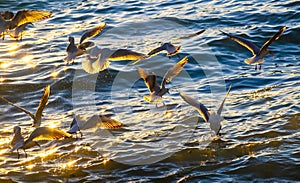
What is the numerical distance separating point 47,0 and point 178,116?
29.6ft

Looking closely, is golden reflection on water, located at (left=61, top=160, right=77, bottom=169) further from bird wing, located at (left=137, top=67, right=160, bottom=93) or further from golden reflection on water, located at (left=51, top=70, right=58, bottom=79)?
golden reflection on water, located at (left=51, top=70, right=58, bottom=79)

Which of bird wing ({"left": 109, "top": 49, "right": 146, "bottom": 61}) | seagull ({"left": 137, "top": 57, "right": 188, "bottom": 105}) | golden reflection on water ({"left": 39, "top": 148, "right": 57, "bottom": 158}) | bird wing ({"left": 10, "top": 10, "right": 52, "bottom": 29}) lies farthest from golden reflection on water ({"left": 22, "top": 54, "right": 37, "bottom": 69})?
golden reflection on water ({"left": 39, "top": 148, "right": 57, "bottom": 158})

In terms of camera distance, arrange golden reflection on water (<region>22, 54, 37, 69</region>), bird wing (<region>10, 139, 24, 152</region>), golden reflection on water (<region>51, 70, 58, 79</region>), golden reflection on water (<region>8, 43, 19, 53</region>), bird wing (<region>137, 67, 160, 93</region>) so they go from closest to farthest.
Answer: bird wing (<region>10, 139, 24, 152</region>)
bird wing (<region>137, 67, 160, 93</region>)
golden reflection on water (<region>51, 70, 58, 79</region>)
golden reflection on water (<region>22, 54, 37, 69</region>)
golden reflection on water (<region>8, 43, 19, 53</region>)

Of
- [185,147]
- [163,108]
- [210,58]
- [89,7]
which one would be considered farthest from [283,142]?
[89,7]

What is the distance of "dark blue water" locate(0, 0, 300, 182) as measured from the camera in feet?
28.7

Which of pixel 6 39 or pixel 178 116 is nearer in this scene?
pixel 178 116

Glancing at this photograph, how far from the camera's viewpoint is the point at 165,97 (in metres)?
11.2

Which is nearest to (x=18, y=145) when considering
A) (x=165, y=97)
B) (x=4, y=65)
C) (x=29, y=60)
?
(x=165, y=97)

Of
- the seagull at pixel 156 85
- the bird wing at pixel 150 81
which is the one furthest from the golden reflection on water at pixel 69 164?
the bird wing at pixel 150 81

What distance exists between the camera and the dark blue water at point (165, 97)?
8750 millimetres

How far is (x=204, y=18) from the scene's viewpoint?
15.3 metres

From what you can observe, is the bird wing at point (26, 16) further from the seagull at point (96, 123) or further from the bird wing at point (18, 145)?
the bird wing at point (18, 145)

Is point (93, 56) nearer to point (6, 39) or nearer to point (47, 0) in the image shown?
point (6, 39)

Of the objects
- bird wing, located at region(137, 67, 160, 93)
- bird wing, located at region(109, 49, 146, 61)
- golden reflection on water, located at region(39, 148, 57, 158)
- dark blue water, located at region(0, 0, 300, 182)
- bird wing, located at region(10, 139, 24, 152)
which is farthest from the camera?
bird wing, located at region(109, 49, 146, 61)
